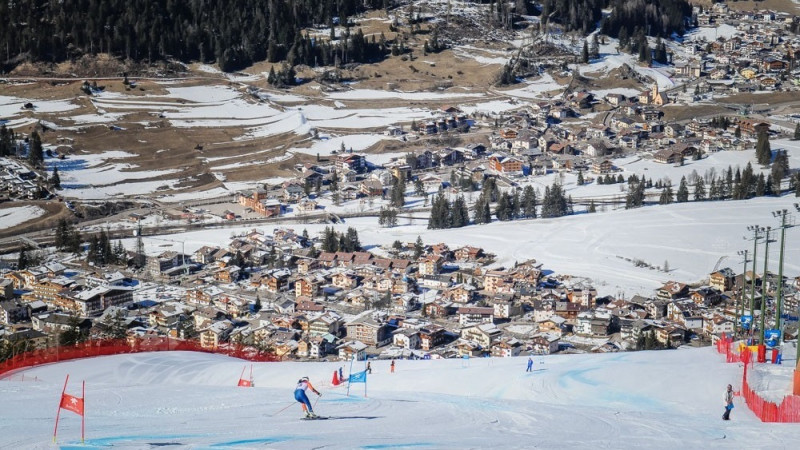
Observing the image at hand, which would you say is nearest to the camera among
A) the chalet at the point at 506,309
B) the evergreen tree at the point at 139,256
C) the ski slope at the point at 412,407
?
the ski slope at the point at 412,407

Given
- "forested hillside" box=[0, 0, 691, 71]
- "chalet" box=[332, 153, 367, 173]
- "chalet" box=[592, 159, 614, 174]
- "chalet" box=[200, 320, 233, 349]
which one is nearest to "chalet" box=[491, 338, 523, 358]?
"chalet" box=[200, 320, 233, 349]

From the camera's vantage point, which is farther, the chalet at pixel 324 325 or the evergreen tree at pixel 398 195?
the evergreen tree at pixel 398 195

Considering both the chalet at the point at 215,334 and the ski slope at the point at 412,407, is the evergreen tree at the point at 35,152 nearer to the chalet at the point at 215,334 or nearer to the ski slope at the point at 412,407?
the chalet at the point at 215,334

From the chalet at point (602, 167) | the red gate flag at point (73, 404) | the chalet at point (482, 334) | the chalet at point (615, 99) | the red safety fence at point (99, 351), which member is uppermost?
the red gate flag at point (73, 404)

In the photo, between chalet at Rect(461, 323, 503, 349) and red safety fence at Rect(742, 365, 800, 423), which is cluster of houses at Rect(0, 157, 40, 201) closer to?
chalet at Rect(461, 323, 503, 349)

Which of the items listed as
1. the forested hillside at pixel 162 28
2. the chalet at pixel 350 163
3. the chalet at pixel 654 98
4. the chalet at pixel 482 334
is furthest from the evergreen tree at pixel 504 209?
the forested hillside at pixel 162 28

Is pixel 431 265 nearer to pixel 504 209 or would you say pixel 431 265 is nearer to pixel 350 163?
pixel 504 209

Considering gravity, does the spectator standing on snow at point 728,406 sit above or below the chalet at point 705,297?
above

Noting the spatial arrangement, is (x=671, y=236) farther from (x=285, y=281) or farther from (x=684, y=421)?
(x=684, y=421)
